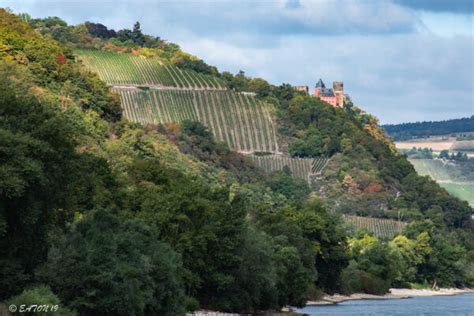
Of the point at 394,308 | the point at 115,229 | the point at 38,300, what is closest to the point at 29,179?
the point at 38,300

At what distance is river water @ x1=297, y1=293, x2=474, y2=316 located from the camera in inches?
5877

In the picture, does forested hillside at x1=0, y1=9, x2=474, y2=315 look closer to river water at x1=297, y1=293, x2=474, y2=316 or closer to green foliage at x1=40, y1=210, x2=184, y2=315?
green foliage at x1=40, y1=210, x2=184, y2=315

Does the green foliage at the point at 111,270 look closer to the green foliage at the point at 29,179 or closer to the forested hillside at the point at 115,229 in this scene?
the forested hillside at the point at 115,229

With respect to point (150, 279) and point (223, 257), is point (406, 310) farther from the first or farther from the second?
point (150, 279)

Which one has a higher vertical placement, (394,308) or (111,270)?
(111,270)

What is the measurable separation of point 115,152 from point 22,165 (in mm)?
91354

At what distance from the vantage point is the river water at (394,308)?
490 ft

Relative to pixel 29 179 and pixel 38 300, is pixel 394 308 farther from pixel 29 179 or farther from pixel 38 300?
pixel 38 300

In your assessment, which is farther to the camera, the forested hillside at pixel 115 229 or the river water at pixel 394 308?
the river water at pixel 394 308

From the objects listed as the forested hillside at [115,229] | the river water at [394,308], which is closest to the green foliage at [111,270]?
the forested hillside at [115,229]

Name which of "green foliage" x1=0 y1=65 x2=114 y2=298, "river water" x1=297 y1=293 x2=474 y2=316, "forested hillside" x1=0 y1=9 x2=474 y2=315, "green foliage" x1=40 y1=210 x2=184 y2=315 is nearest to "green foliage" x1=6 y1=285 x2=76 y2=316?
"forested hillside" x1=0 y1=9 x2=474 y2=315

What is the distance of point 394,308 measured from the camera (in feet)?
543

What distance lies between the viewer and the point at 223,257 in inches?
4776

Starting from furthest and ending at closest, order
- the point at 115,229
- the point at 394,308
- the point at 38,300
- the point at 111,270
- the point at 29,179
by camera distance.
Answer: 1. the point at 394,308
2. the point at 115,229
3. the point at 111,270
4. the point at 29,179
5. the point at 38,300
